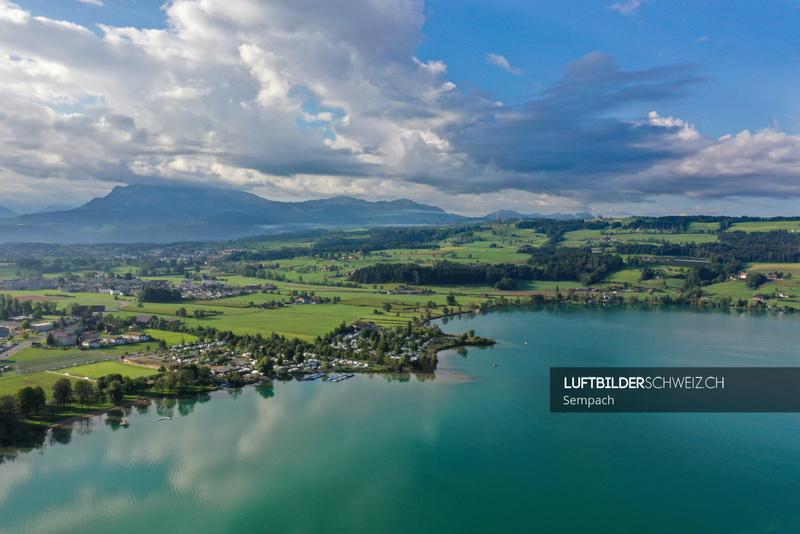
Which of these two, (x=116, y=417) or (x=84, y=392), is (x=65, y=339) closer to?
(x=84, y=392)

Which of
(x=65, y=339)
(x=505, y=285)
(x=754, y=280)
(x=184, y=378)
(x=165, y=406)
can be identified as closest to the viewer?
(x=165, y=406)

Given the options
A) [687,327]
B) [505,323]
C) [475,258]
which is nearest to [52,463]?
[505,323]

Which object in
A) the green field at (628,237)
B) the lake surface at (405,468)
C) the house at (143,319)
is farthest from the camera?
the green field at (628,237)

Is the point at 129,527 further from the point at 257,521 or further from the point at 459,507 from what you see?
the point at 459,507

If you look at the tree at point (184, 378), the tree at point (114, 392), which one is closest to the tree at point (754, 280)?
the tree at point (184, 378)

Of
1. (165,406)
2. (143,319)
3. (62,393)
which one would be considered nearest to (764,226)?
(143,319)

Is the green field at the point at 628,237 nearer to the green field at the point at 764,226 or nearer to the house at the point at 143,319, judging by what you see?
the green field at the point at 764,226

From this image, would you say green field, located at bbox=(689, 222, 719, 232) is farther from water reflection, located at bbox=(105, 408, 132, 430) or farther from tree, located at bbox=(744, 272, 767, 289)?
water reflection, located at bbox=(105, 408, 132, 430)
